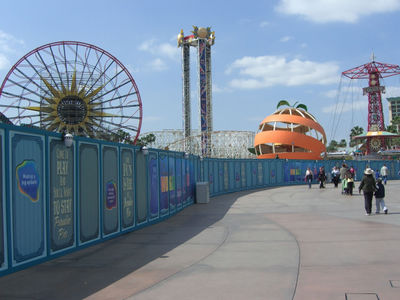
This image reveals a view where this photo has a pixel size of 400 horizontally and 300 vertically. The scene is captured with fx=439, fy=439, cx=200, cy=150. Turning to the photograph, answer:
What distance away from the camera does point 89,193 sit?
959 cm

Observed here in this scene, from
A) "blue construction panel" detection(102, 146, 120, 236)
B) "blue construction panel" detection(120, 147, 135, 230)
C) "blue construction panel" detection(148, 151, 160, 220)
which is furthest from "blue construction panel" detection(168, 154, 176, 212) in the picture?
"blue construction panel" detection(102, 146, 120, 236)

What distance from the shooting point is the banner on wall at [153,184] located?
1338cm

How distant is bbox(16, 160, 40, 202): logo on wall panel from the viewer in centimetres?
729

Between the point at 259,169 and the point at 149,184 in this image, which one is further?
the point at 259,169

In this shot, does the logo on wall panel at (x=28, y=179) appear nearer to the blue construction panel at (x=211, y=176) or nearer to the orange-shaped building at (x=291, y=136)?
the blue construction panel at (x=211, y=176)

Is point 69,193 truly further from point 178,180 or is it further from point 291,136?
point 291,136

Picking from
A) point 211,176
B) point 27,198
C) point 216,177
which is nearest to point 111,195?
point 27,198

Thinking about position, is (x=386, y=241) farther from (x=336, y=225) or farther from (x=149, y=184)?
(x=149, y=184)

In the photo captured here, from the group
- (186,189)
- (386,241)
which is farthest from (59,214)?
(186,189)

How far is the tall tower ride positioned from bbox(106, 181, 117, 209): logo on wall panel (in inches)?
3188

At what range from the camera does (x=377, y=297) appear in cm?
544

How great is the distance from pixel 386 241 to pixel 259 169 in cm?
2315

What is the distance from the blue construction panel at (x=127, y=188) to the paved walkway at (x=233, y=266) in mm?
542

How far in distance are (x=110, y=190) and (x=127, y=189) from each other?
3.26 feet
